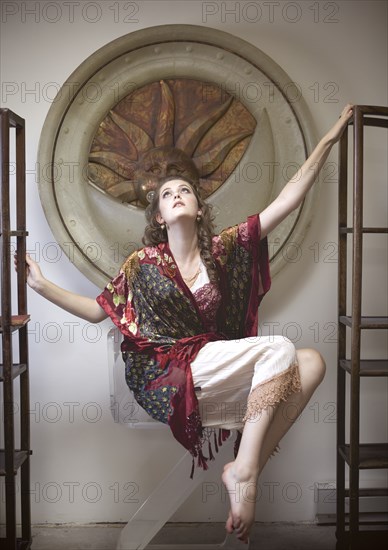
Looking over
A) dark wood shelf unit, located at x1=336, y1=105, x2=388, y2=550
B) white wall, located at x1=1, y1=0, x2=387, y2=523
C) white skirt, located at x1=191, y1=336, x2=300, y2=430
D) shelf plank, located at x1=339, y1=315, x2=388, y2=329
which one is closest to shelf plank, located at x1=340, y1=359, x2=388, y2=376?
dark wood shelf unit, located at x1=336, y1=105, x2=388, y2=550

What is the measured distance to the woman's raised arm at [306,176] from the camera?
99.7 inches

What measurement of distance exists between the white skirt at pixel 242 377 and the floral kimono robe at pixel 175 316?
5cm

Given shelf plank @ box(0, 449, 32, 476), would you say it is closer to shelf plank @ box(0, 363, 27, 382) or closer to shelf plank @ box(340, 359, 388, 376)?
shelf plank @ box(0, 363, 27, 382)

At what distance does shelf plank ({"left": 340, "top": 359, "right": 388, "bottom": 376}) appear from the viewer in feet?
8.32

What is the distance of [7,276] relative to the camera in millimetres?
2416

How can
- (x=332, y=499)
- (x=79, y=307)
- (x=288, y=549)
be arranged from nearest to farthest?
(x=79, y=307), (x=288, y=549), (x=332, y=499)

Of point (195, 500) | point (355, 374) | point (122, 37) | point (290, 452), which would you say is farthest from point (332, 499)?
point (122, 37)

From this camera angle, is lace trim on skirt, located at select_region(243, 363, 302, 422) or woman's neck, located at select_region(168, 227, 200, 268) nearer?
lace trim on skirt, located at select_region(243, 363, 302, 422)

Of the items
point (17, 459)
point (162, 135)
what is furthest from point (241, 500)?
point (162, 135)

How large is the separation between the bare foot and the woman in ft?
0.22

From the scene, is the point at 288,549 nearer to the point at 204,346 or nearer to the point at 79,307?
the point at 204,346

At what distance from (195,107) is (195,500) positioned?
171 cm

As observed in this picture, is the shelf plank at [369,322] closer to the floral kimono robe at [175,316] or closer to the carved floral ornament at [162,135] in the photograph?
the floral kimono robe at [175,316]

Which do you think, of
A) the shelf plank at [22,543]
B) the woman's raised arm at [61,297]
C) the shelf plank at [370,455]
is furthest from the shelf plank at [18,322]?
the shelf plank at [370,455]
